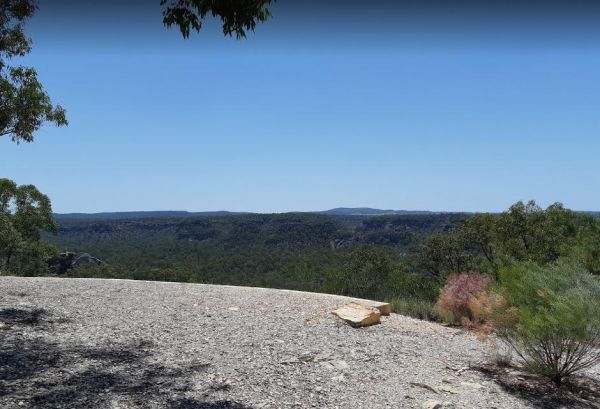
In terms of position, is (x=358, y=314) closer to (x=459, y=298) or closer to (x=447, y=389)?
(x=459, y=298)

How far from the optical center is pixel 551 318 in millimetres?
5680

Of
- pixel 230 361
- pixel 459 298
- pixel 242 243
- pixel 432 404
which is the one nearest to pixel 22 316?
pixel 230 361

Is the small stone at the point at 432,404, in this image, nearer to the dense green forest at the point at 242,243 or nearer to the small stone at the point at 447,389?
the small stone at the point at 447,389

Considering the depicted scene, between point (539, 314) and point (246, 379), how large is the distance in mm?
3600

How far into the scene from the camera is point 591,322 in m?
5.82

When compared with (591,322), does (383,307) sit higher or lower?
lower

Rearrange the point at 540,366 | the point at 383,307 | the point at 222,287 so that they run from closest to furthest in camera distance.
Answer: the point at 540,366
the point at 383,307
the point at 222,287

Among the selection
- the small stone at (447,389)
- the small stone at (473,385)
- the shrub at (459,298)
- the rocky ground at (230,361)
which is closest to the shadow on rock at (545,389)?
the rocky ground at (230,361)

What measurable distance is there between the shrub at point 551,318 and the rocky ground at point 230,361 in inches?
14.4

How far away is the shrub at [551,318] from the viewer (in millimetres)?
5805

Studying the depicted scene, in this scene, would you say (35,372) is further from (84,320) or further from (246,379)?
(84,320)

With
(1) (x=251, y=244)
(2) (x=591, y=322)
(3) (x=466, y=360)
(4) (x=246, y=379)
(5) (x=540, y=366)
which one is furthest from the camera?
(1) (x=251, y=244)

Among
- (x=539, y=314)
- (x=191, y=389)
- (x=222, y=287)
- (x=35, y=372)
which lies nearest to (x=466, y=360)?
(x=539, y=314)

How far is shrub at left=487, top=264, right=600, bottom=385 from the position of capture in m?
5.80
